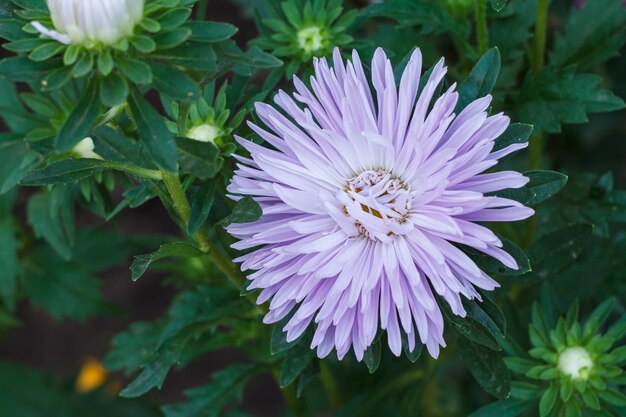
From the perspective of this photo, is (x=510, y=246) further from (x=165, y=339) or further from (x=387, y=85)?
(x=165, y=339)

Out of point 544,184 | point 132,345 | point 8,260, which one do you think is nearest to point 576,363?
point 544,184

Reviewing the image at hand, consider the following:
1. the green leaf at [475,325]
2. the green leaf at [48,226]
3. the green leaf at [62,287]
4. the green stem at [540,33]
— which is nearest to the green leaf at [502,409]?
the green leaf at [475,325]

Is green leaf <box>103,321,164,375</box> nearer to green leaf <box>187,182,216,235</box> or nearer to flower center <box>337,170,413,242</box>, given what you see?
green leaf <box>187,182,216,235</box>

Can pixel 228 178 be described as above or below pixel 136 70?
below

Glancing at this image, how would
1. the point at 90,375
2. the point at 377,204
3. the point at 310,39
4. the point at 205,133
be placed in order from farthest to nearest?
the point at 90,375 → the point at 310,39 → the point at 205,133 → the point at 377,204

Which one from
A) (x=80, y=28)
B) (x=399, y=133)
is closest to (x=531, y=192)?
(x=399, y=133)

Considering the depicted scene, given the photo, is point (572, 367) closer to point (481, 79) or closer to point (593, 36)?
point (481, 79)
